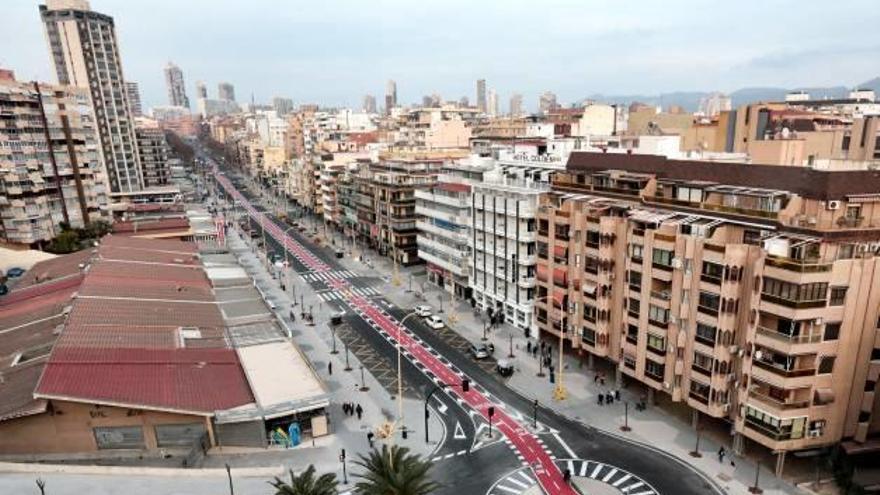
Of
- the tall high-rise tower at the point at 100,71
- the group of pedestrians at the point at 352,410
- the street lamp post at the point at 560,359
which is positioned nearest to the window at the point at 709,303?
the street lamp post at the point at 560,359

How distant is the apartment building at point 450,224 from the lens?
3329 inches

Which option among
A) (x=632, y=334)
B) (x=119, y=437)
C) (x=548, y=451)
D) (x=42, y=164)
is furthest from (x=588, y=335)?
(x=42, y=164)

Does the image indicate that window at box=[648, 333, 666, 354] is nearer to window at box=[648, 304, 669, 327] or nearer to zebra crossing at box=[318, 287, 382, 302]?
window at box=[648, 304, 669, 327]

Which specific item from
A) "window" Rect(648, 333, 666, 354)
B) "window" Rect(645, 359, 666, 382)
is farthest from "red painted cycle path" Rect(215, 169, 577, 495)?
"window" Rect(648, 333, 666, 354)

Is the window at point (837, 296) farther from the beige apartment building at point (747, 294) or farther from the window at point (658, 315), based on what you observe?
the window at point (658, 315)

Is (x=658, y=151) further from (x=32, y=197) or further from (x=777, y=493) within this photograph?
(x=32, y=197)

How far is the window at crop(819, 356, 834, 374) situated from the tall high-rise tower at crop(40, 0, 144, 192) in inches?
7085

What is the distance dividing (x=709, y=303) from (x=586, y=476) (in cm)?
1839

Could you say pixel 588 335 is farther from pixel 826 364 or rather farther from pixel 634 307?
pixel 826 364

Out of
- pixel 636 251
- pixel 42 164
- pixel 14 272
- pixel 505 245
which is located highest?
pixel 42 164

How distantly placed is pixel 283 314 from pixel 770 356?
6871 centimetres

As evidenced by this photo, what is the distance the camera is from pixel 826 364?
40656 mm

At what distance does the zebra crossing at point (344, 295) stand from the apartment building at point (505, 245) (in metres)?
21.5

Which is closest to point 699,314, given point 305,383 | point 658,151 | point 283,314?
point 658,151
